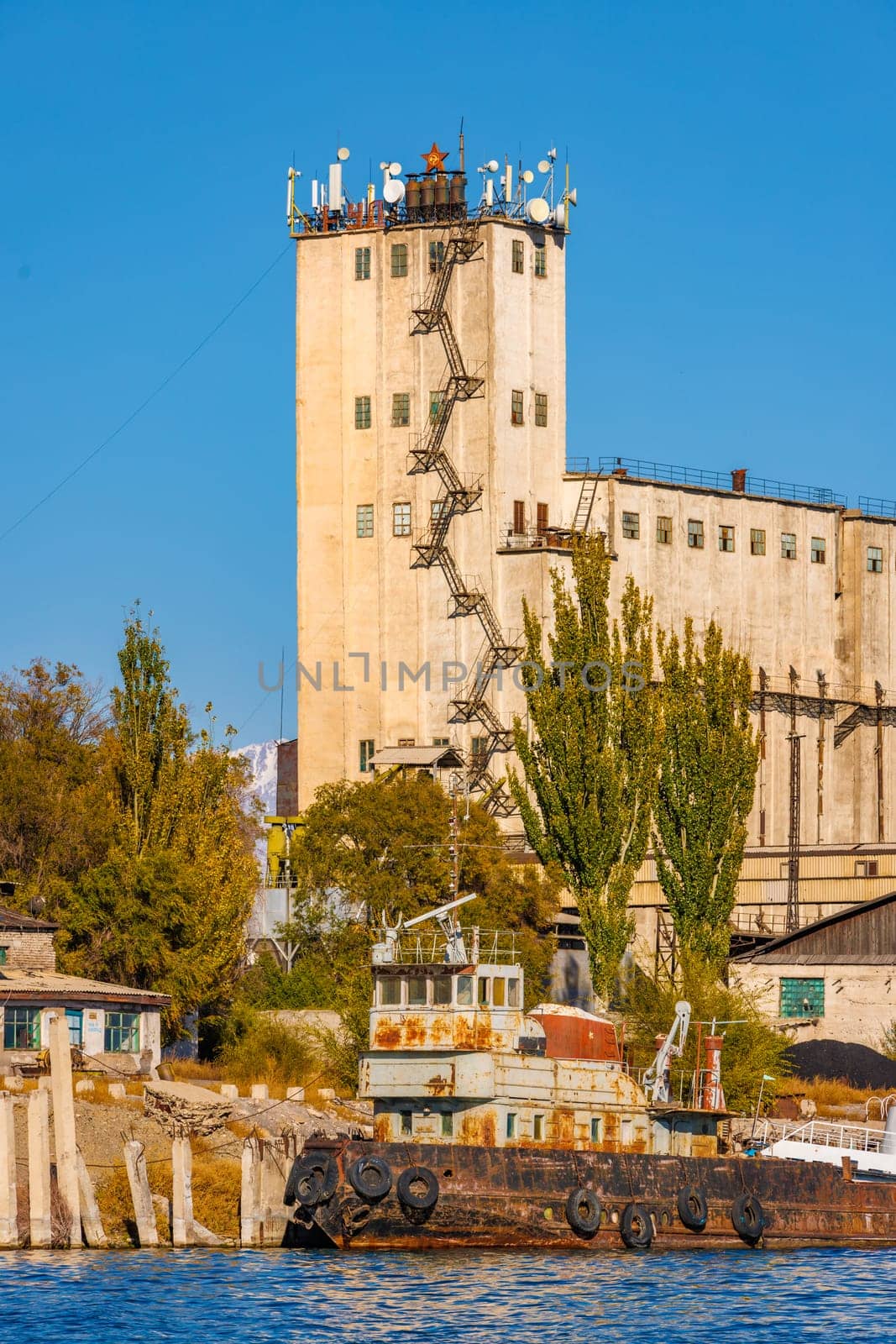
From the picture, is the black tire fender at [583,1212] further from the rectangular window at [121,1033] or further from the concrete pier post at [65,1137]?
the rectangular window at [121,1033]

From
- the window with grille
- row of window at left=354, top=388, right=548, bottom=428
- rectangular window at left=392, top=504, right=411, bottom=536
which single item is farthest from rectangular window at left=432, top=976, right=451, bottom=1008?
the window with grille

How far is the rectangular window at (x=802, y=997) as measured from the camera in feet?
240

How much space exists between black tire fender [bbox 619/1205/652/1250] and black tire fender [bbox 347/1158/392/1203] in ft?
16.4

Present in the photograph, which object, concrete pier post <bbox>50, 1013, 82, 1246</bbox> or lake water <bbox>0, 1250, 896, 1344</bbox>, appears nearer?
lake water <bbox>0, 1250, 896, 1344</bbox>

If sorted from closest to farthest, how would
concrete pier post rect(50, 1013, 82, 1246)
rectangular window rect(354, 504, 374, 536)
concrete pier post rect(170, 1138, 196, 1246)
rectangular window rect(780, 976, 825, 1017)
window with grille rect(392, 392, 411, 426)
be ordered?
concrete pier post rect(50, 1013, 82, 1246) → concrete pier post rect(170, 1138, 196, 1246) → rectangular window rect(780, 976, 825, 1017) → window with grille rect(392, 392, 411, 426) → rectangular window rect(354, 504, 374, 536)

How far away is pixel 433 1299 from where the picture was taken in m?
39.3

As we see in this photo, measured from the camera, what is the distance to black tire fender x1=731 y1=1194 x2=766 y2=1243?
47.7 metres

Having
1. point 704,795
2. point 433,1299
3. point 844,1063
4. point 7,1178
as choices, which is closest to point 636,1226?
point 433,1299

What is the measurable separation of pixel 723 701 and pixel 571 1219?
2846 centimetres

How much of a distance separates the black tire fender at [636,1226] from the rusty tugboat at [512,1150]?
0.04 meters

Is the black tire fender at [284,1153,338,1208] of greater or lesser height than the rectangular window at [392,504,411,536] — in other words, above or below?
below

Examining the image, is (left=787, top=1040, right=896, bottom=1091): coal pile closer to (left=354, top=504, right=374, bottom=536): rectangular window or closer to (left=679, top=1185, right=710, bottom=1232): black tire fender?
(left=679, top=1185, right=710, bottom=1232): black tire fender

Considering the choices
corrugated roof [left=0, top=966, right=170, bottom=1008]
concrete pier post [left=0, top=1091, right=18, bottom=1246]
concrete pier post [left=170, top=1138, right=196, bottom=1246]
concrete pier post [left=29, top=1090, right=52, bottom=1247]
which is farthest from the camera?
corrugated roof [left=0, top=966, right=170, bottom=1008]

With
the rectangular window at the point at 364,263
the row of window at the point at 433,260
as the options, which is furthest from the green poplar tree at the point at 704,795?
the rectangular window at the point at 364,263
